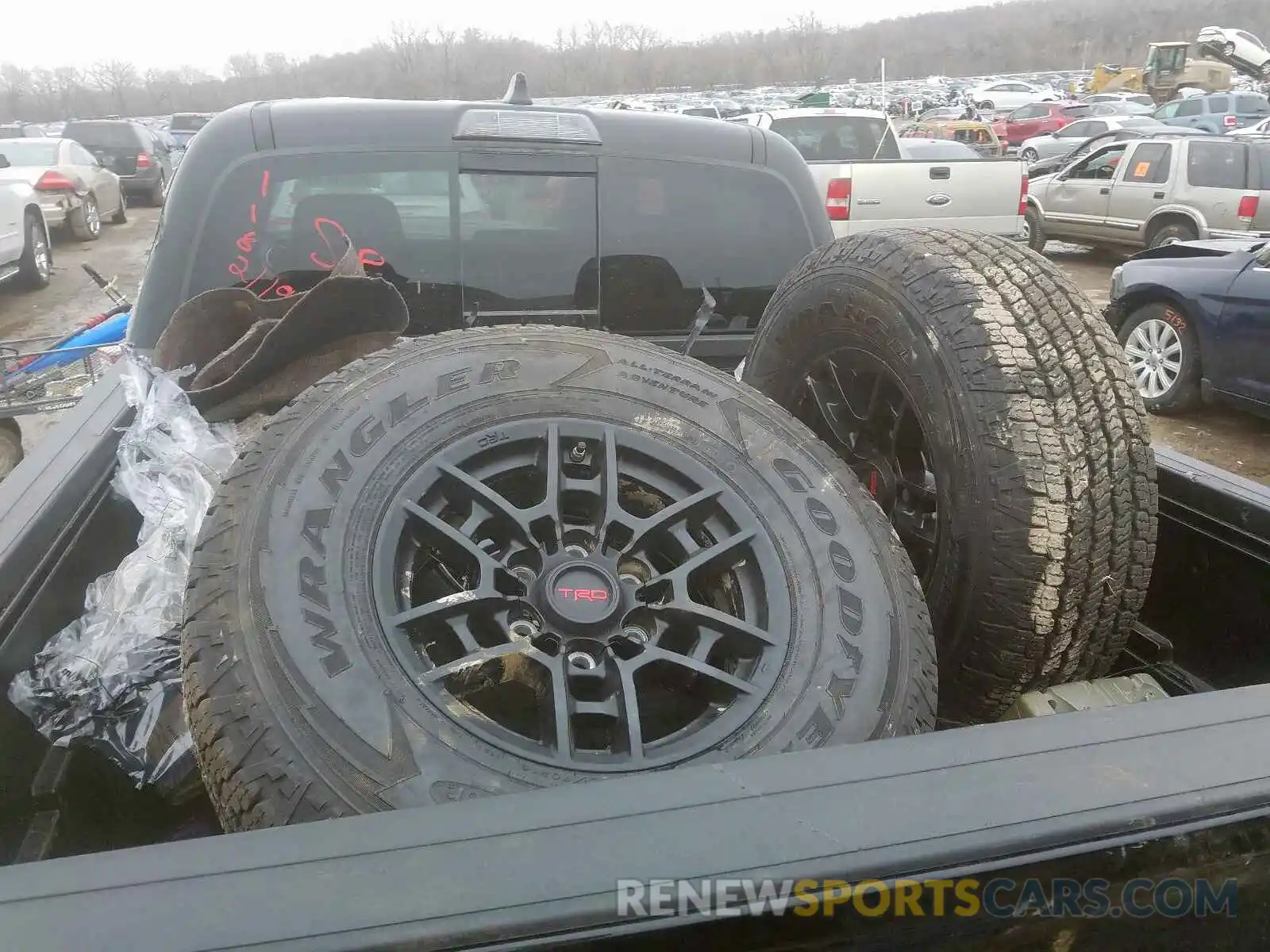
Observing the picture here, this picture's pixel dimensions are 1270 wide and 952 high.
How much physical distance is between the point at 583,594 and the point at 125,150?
928 inches

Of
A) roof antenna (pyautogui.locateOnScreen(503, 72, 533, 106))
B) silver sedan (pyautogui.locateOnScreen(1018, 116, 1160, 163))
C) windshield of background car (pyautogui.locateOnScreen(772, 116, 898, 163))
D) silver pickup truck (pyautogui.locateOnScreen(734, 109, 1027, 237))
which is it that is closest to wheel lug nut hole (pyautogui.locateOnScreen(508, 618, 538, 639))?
roof antenna (pyautogui.locateOnScreen(503, 72, 533, 106))

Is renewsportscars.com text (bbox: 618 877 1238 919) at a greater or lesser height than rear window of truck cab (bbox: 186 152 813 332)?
lesser

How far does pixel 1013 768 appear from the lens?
1031 millimetres

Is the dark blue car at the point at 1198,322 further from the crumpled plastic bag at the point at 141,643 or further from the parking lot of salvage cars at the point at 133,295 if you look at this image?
the crumpled plastic bag at the point at 141,643

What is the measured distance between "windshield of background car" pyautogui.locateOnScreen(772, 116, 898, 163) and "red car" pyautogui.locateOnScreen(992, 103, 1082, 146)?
64.4ft

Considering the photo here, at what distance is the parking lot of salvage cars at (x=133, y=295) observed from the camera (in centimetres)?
663

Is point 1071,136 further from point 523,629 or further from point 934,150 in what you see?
point 523,629

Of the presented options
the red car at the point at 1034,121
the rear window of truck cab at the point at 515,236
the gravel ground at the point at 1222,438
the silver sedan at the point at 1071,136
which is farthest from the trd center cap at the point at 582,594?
the red car at the point at 1034,121

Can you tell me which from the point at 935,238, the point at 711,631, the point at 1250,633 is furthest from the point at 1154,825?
the point at 935,238

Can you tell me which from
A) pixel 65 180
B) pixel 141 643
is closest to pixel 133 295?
pixel 65 180

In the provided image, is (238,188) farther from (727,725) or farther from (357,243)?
(727,725)

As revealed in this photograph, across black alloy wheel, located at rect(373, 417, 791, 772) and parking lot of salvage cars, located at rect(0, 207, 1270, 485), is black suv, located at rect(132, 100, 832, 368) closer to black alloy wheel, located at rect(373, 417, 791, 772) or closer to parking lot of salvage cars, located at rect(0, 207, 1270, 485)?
black alloy wheel, located at rect(373, 417, 791, 772)

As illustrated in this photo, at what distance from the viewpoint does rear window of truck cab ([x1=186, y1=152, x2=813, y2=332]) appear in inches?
111

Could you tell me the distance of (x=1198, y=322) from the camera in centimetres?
682
